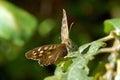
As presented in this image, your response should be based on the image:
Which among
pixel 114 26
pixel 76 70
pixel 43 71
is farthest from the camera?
pixel 43 71

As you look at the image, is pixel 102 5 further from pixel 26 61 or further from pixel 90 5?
pixel 26 61

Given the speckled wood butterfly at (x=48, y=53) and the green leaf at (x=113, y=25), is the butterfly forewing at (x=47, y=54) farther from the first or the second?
the green leaf at (x=113, y=25)

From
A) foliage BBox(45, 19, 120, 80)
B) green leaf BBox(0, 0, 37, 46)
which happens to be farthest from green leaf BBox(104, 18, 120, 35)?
green leaf BBox(0, 0, 37, 46)

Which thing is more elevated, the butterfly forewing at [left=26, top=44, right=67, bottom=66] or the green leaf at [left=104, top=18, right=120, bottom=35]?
the green leaf at [left=104, top=18, right=120, bottom=35]

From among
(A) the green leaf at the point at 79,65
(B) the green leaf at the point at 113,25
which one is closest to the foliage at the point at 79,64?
(A) the green leaf at the point at 79,65

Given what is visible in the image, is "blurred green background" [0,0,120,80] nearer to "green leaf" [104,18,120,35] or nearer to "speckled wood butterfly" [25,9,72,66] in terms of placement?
"green leaf" [104,18,120,35]

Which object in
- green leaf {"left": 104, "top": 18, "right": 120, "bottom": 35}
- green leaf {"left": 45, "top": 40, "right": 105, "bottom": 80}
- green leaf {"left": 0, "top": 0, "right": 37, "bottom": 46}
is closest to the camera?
green leaf {"left": 45, "top": 40, "right": 105, "bottom": 80}

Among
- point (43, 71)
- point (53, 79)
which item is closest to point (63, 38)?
point (53, 79)
